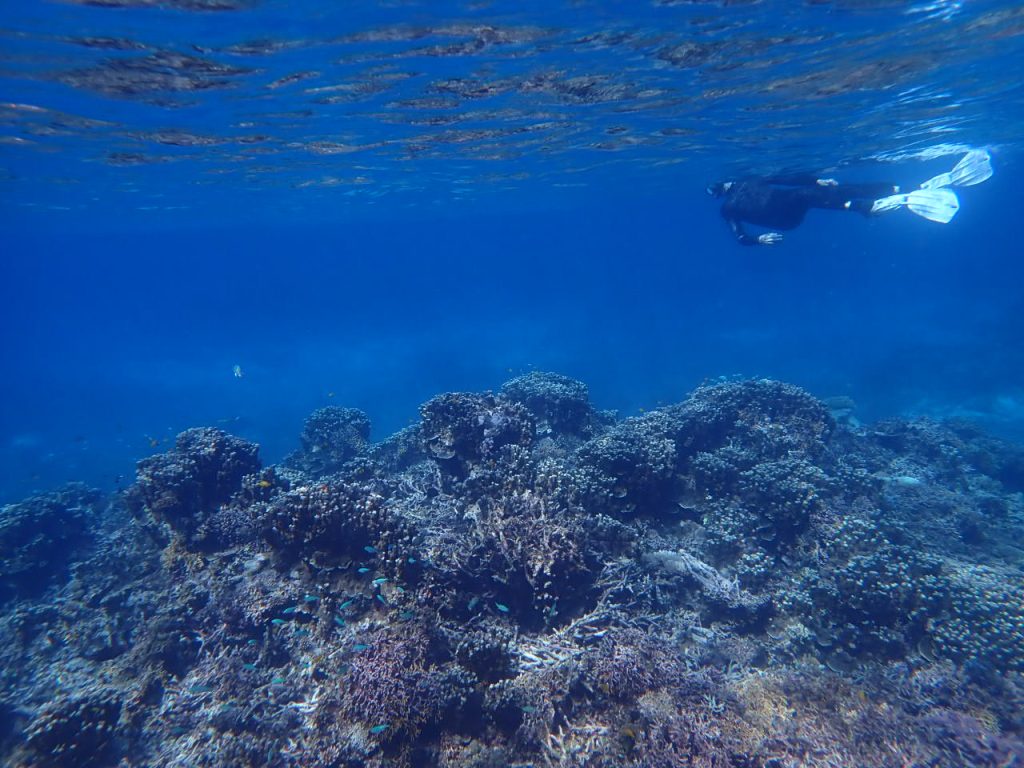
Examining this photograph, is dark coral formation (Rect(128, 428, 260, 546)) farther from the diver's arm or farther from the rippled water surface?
the diver's arm

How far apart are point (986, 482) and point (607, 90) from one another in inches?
648

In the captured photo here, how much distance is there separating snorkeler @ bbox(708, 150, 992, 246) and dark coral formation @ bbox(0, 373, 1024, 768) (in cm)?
717

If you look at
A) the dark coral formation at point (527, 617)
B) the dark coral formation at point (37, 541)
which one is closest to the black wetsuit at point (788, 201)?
the dark coral formation at point (527, 617)

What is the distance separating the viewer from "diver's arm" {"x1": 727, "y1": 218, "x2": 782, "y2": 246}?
43.5 ft

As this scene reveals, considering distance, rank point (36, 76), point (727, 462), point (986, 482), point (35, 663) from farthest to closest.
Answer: point (986, 482)
point (36, 76)
point (727, 462)
point (35, 663)

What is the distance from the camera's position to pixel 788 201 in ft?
52.9

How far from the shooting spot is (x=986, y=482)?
15.4 meters

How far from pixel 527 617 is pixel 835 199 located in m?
15.2

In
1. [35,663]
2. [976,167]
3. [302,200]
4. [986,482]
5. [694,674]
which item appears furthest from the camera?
[302,200]

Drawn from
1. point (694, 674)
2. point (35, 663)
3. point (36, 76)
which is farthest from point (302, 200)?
point (694, 674)

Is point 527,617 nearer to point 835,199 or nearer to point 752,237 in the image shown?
point 752,237

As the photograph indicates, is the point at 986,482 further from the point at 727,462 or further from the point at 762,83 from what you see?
the point at 762,83

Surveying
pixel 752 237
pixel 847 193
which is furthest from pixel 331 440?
pixel 847 193

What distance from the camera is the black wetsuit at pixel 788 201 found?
1548 cm
